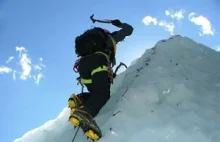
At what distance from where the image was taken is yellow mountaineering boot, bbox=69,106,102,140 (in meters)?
4.96

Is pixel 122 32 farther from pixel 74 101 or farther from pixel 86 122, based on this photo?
pixel 86 122

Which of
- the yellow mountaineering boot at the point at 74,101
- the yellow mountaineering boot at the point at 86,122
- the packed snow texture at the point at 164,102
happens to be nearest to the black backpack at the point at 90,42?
the yellow mountaineering boot at the point at 74,101

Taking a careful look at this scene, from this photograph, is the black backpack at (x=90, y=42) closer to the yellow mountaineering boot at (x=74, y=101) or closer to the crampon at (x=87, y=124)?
the yellow mountaineering boot at (x=74, y=101)

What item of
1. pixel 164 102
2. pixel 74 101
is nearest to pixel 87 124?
pixel 74 101

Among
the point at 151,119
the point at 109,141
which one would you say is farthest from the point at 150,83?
the point at 109,141

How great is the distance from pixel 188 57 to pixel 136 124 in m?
2.89

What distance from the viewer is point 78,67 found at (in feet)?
20.9

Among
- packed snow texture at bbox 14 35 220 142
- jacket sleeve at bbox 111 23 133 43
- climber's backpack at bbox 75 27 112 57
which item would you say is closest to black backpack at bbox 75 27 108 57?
climber's backpack at bbox 75 27 112 57

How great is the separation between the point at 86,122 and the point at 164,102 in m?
1.32

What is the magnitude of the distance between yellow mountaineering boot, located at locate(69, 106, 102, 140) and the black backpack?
1.35m

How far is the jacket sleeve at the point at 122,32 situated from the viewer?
276 inches

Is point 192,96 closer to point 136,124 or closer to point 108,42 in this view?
point 136,124

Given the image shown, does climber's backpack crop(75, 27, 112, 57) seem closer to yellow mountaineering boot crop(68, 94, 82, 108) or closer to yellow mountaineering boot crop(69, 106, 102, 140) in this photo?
yellow mountaineering boot crop(68, 94, 82, 108)

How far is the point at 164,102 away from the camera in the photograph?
18.2 ft
